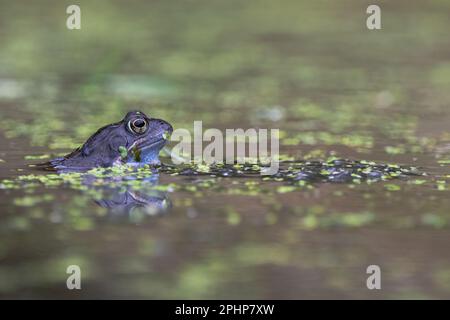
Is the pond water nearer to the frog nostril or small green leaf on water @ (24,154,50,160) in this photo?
small green leaf on water @ (24,154,50,160)

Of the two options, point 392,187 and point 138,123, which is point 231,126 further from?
point 392,187

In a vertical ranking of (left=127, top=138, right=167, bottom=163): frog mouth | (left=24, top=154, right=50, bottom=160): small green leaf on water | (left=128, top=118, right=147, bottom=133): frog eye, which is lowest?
(left=24, top=154, right=50, bottom=160): small green leaf on water

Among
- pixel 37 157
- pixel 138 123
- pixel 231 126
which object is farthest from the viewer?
pixel 231 126

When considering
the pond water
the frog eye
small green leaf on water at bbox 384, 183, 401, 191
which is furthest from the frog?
small green leaf on water at bbox 384, 183, 401, 191

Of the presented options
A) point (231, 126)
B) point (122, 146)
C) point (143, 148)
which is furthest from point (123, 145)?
point (231, 126)

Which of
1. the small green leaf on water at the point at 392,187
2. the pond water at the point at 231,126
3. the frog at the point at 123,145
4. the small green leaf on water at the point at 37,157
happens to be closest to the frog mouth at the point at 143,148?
the frog at the point at 123,145
